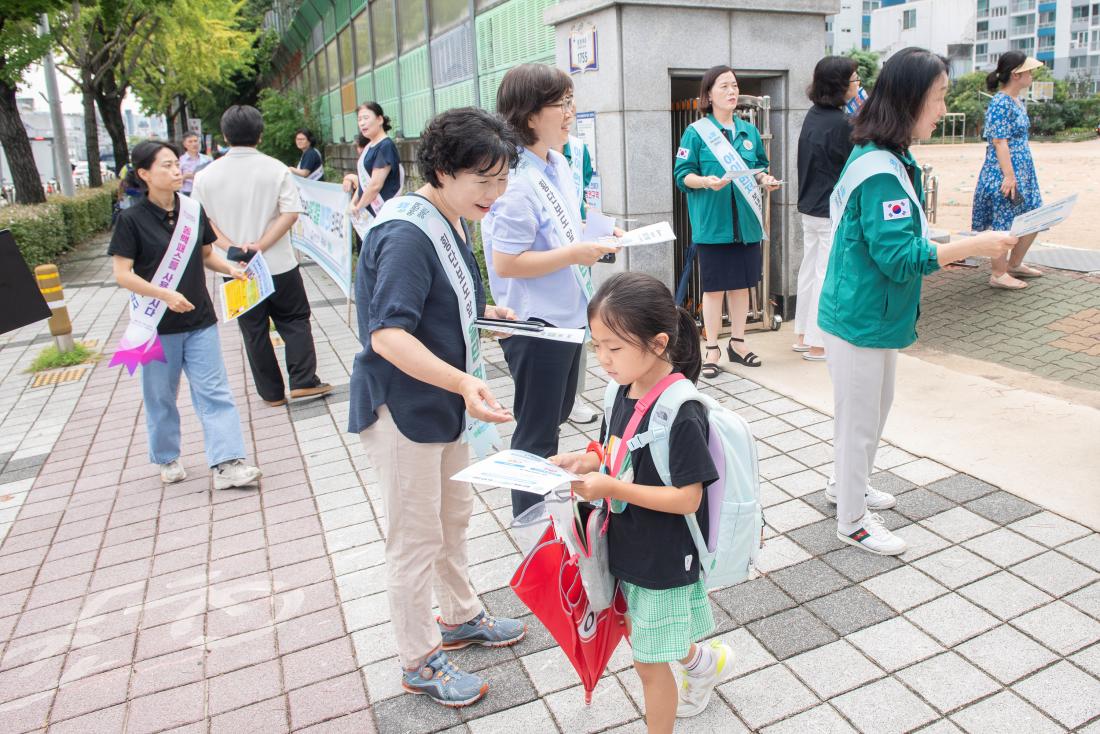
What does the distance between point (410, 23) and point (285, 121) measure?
34.6 feet

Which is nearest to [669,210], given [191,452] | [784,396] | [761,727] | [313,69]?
[784,396]

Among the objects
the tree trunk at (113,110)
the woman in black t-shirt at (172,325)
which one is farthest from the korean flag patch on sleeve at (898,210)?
the tree trunk at (113,110)

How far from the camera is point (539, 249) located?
3281 mm

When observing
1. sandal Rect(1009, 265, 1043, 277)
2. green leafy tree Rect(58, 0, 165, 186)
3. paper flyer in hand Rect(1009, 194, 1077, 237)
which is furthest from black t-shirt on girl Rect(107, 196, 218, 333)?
green leafy tree Rect(58, 0, 165, 186)

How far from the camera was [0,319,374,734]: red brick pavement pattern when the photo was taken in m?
2.85

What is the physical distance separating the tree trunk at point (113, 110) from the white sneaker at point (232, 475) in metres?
21.8

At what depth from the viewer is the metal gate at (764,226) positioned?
21.5ft

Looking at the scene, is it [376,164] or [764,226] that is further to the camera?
[376,164]

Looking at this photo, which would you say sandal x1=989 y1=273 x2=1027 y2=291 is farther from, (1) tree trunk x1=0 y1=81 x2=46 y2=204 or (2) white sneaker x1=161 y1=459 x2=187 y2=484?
(1) tree trunk x1=0 y1=81 x2=46 y2=204

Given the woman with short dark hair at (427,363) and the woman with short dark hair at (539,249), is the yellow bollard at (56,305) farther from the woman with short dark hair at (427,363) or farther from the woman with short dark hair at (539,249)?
the woman with short dark hair at (427,363)

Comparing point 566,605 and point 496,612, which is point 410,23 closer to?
point 496,612

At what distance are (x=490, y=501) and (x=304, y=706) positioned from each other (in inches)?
61.5

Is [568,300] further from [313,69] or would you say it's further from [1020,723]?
[313,69]

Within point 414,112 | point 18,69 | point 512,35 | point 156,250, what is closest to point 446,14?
point 414,112
